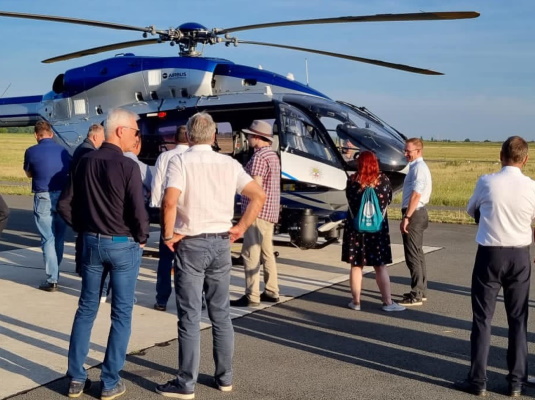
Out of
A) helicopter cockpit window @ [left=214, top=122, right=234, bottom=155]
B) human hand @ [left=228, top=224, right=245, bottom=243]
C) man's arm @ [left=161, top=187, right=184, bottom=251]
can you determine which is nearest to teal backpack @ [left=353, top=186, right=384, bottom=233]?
human hand @ [left=228, top=224, right=245, bottom=243]

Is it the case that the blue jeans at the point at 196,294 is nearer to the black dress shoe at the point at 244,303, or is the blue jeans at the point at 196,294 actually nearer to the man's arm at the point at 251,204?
the man's arm at the point at 251,204

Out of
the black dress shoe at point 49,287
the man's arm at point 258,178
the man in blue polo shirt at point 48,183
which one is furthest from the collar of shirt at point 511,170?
the black dress shoe at point 49,287

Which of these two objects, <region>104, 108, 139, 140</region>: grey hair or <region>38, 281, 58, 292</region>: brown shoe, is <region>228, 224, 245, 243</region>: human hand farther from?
<region>38, 281, 58, 292</region>: brown shoe

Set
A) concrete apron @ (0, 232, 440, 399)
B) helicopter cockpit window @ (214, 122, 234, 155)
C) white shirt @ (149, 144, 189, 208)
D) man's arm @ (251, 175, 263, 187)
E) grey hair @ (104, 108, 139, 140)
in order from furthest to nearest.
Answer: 1. helicopter cockpit window @ (214, 122, 234, 155)
2. man's arm @ (251, 175, 263, 187)
3. white shirt @ (149, 144, 189, 208)
4. concrete apron @ (0, 232, 440, 399)
5. grey hair @ (104, 108, 139, 140)

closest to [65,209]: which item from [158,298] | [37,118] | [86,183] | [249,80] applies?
[86,183]

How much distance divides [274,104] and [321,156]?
98cm

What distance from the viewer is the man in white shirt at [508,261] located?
4828 millimetres

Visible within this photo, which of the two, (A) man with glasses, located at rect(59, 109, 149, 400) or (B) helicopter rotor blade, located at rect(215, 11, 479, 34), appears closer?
(A) man with glasses, located at rect(59, 109, 149, 400)

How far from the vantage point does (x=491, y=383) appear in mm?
5152

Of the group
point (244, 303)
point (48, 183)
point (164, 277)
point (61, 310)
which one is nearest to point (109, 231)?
point (164, 277)

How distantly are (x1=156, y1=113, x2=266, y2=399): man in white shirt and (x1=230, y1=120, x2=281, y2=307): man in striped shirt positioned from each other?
232 cm

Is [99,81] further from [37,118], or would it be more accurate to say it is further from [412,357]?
[412,357]

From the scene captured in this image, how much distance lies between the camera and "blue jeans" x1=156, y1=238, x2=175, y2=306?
23.4ft

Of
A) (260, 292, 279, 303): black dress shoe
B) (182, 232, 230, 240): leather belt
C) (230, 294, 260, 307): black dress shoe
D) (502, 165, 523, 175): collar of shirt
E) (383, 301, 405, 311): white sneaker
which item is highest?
(502, 165, 523, 175): collar of shirt
